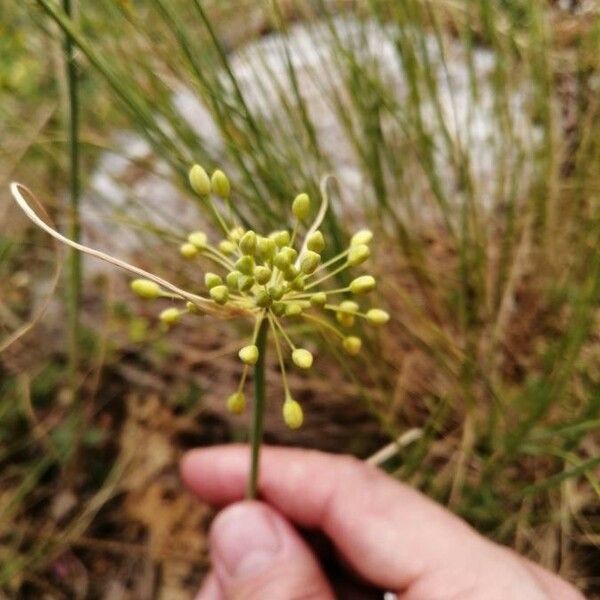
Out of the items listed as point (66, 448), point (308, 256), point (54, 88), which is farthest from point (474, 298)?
point (54, 88)

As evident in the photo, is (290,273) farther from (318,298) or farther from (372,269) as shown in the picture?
(372,269)

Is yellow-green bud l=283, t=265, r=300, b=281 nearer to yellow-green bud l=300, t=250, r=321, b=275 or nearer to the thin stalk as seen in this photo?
yellow-green bud l=300, t=250, r=321, b=275

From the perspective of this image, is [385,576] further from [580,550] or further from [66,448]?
[66,448]

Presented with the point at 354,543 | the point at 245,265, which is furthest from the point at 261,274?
the point at 354,543

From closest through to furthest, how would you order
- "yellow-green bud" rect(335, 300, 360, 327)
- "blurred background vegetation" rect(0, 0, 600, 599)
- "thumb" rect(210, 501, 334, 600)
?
"yellow-green bud" rect(335, 300, 360, 327), "thumb" rect(210, 501, 334, 600), "blurred background vegetation" rect(0, 0, 600, 599)

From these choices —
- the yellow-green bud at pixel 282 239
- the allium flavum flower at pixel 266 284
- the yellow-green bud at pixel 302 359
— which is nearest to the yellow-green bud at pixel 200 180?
the allium flavum flower at pixel 266 284

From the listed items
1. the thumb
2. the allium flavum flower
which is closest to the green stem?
the allium flavum flower
